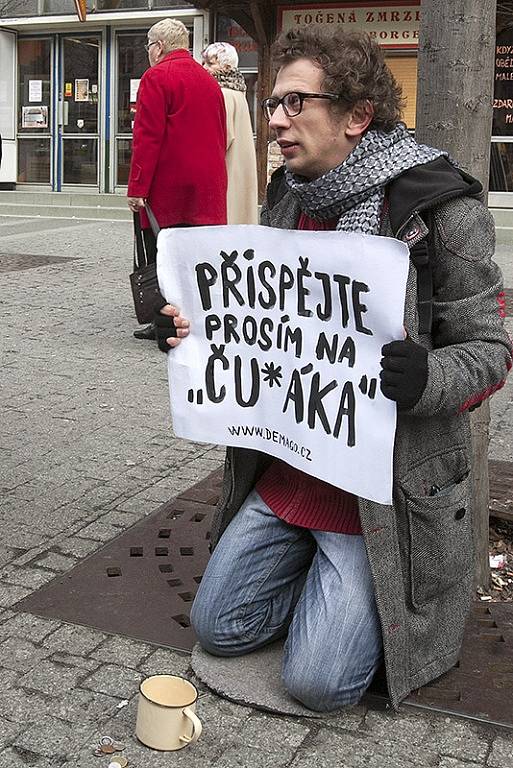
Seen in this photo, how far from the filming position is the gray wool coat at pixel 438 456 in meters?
2.81

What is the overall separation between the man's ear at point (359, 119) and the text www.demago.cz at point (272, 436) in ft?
2.74

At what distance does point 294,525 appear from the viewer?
10.5 feet

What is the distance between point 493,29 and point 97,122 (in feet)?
56.6

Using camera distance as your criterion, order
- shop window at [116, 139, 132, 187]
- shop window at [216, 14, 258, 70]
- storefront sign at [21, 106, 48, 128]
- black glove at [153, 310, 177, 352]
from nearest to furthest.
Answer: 1. black glove at [153, 310, 177, 352]
2. shop window at [216, 14, 258, 70]
3. shop window at [116, 139, 132, 187]
4. storefront sign at [21, 106, 48, 128]

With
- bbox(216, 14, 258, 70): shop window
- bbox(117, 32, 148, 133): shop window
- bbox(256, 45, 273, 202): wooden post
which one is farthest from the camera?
bbox(117, 32, 148, 133): shop window

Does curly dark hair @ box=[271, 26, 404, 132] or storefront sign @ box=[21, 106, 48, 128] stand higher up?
storefront sign @ box=[21, 106, 48, 128]

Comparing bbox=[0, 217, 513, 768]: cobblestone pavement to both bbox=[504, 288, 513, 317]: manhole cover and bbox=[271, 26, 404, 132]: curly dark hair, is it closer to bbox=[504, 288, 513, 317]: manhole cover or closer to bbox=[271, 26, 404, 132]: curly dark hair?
bbox=[271, 26, 404, 132]: curly dark hair

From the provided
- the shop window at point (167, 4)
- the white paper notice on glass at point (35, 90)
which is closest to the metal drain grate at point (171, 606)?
the shop window at point (167, 4)

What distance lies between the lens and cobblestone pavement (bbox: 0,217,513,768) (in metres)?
2.77

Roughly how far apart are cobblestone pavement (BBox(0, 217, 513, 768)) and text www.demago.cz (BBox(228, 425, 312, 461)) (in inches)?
26.9

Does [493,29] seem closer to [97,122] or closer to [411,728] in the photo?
[411,728]

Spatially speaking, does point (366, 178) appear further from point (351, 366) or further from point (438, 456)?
point (438, 456)

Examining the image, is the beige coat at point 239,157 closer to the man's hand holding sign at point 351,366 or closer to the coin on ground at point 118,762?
the man's hand holding sign at point 351,366

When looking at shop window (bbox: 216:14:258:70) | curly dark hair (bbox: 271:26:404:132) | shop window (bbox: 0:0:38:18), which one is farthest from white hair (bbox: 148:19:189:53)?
shop window (bbox: 0:0:38:18)
